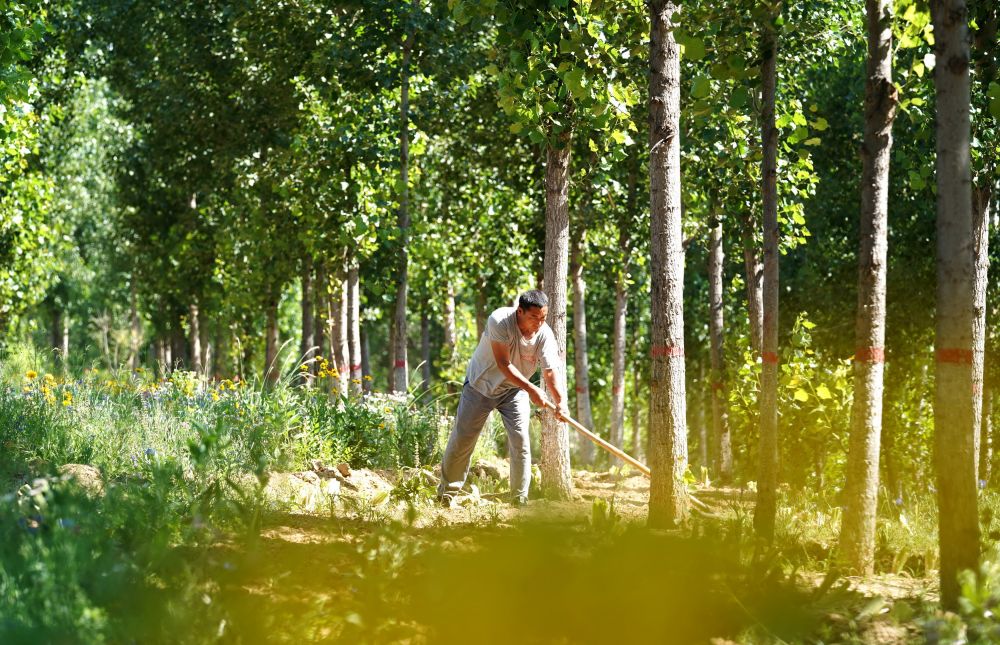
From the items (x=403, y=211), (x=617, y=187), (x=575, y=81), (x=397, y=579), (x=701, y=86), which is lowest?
(x=397, y=579)

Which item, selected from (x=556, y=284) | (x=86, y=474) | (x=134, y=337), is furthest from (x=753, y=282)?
(x=134, y=337)

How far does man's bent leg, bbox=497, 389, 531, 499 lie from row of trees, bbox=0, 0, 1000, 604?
0.59 metres

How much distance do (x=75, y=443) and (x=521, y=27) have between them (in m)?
4.67

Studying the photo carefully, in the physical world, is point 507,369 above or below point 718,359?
below

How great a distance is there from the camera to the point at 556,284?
842 centimetres

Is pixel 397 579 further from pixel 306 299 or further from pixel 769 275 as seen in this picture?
pixel 306 299

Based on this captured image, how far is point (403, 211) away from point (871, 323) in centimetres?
802

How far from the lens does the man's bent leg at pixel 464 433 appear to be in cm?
782

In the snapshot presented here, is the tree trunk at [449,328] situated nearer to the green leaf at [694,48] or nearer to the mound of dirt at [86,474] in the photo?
the mound of dirt at [86,474]

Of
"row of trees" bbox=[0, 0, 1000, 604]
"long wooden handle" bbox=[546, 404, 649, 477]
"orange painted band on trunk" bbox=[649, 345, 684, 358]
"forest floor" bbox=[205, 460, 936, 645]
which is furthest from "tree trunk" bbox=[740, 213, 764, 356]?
"forest floor" bbox=[205, 460, 936, 645]

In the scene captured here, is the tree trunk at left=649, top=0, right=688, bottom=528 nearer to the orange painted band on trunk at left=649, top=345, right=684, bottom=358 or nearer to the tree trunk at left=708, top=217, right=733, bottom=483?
the orange painted band on trunk at left=649, top=345, right=684, bottom=358

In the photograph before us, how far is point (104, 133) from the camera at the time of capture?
93.1 ft

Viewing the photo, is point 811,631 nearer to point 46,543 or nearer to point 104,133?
point 46,543

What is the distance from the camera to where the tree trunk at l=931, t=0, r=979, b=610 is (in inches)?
168
